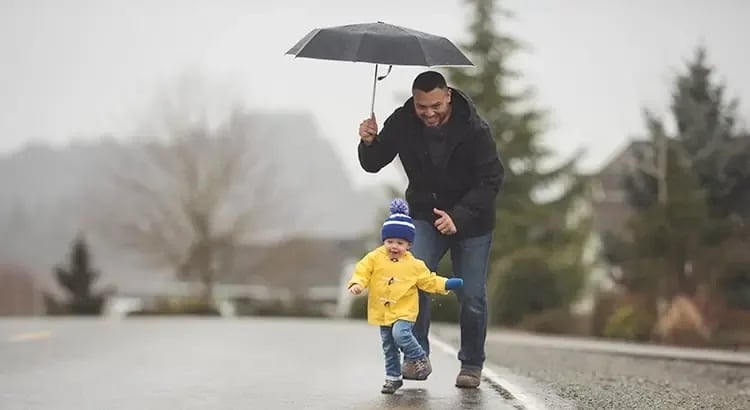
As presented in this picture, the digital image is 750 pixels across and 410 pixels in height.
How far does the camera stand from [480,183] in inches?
343

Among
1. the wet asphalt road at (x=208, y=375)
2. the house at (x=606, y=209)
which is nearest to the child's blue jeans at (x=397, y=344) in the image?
the wet asphalt road at (x=208, y=375)

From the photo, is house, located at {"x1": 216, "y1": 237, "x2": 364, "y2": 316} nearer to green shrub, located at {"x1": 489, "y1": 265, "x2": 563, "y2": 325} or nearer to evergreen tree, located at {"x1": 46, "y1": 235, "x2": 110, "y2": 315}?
evergreen tree, located at {"x1": 46, "y1": 235, "x2": 110, "y2": 315}

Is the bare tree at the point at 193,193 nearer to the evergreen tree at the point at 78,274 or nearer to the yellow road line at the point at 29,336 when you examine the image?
the evergreen tree at the point at 78,274

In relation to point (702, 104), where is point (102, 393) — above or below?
below

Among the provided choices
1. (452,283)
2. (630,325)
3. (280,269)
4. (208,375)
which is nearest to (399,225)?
(452,283)

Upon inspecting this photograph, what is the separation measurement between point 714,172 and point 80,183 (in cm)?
5698

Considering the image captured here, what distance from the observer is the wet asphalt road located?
8133 millimetres

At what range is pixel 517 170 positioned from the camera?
4697 centimetres

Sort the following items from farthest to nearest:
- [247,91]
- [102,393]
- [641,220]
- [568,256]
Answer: [247,91], [568,256], [641,220], [102,393]

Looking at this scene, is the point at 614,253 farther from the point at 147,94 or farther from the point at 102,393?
the point at 147,94

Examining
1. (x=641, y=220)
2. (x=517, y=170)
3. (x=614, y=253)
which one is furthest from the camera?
(x=517, y=170)

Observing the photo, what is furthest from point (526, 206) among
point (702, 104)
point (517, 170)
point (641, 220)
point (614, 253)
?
point (641, 220)

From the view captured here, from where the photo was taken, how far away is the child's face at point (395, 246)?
8.35 metres

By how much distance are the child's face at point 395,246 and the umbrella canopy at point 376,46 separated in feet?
3.53
